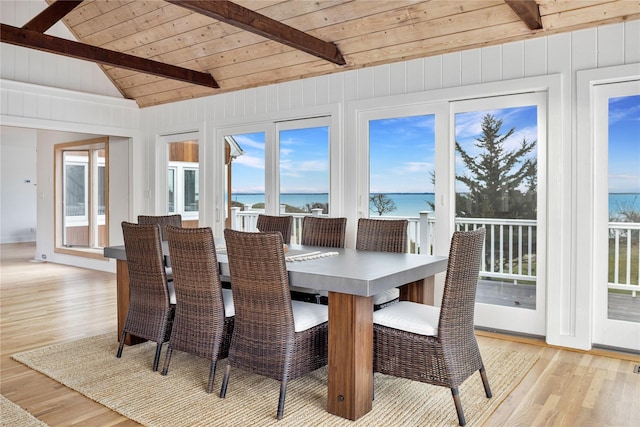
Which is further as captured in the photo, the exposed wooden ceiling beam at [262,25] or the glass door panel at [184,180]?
the glass door panel at [184,180]

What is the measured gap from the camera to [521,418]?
2521mm

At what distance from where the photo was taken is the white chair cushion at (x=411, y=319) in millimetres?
2486

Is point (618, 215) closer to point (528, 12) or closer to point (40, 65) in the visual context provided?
point (528, 12)

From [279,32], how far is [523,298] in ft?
9.93

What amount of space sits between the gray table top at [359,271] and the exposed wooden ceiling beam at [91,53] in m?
2.87

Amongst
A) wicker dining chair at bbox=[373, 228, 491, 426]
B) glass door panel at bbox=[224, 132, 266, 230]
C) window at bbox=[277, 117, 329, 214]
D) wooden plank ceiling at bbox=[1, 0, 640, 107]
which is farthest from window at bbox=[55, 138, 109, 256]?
wicker dining chair at bbox=[373, 228, 491, 426]

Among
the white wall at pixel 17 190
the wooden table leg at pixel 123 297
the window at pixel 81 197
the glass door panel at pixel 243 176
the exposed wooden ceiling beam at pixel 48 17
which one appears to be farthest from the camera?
the white wall at pixel 17 190

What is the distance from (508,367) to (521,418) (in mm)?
782

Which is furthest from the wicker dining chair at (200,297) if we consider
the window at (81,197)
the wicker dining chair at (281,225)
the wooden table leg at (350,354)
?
the window at (81,197)

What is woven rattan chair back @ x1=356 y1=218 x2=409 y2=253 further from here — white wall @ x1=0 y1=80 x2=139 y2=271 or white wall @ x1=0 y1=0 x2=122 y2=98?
white wall @ x1=0 y1=0 x2=122 y2=98

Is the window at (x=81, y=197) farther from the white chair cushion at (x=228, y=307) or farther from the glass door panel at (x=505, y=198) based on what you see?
the glass door panel at (x=505, y=198)

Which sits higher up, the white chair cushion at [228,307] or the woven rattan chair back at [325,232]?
the woven rattan chair back at [325,232]

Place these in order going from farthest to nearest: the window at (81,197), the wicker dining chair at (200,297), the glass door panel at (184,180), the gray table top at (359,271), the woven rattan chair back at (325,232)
→ the window at (81,197)
the glass door panel at (184,180)
the woven rattan chair back at (325,232)
the wicker dining chair at (200,297)
the gray table top at (359,271)

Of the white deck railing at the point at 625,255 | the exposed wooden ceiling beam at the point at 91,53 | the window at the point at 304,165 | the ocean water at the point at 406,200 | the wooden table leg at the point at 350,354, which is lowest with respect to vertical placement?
the wooden table leg at the point at 350,354
